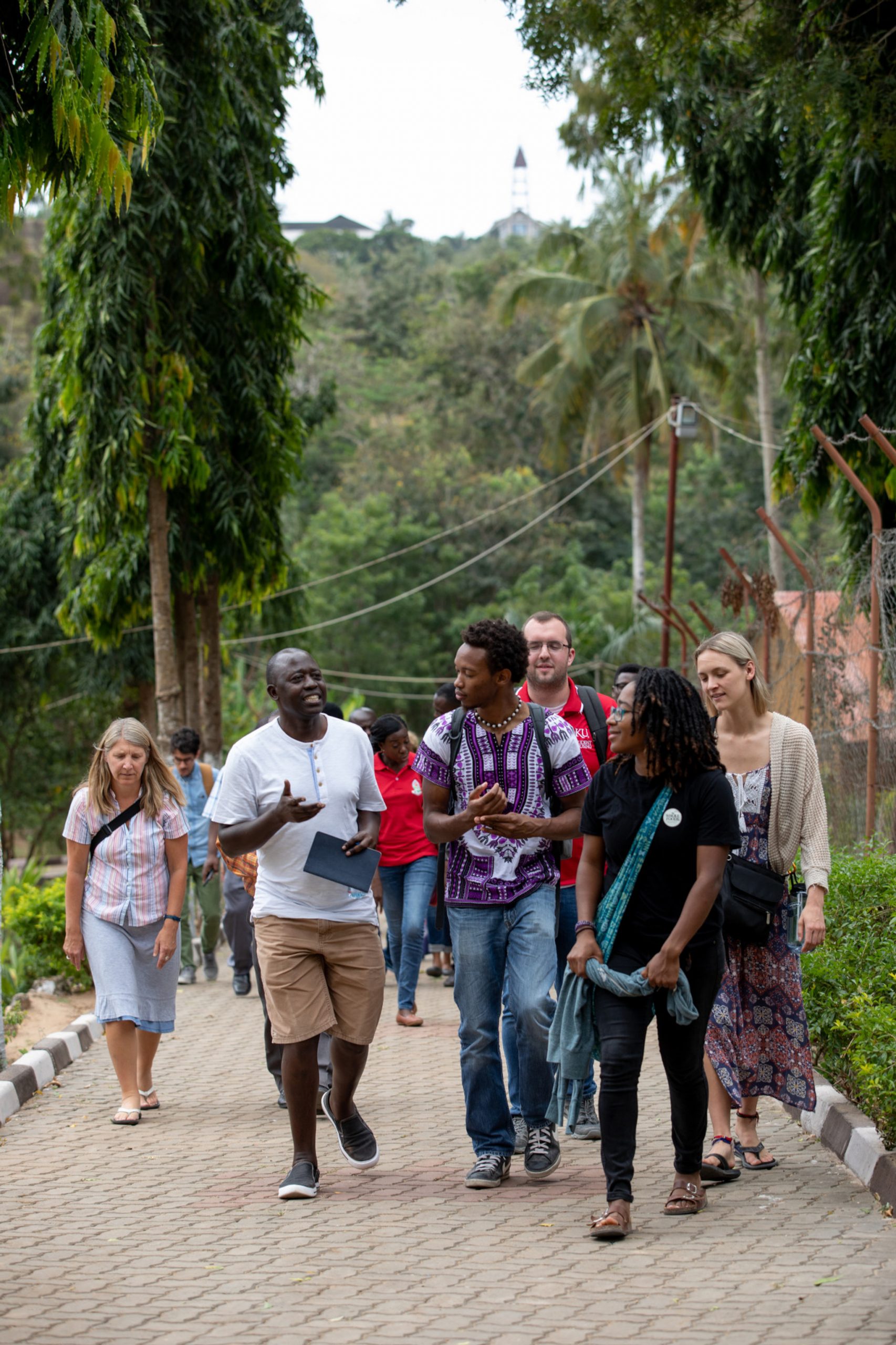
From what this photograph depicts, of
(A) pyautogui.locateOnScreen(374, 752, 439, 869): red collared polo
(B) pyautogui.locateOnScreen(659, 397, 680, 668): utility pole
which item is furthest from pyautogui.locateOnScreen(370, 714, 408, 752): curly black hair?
(B) pyautogui.locateOnScreen(659, 397, 680, 668): utility pole

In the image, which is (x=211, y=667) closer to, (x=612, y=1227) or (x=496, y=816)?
(x=496, y=816)

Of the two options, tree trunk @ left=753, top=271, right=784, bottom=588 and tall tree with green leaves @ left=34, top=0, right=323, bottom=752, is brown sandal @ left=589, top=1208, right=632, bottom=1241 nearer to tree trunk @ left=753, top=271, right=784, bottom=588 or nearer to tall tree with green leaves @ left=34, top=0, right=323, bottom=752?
tall tree with green leaves @ left=34, top=0, right=323, bottom=752

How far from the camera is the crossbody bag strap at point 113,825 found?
23.8 feet

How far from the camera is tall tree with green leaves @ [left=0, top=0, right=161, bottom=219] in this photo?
5.36 meters

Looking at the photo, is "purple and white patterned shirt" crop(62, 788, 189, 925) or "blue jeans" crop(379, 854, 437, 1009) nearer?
"purple and white patterned shirt" crop(62, 788, 189, 925)

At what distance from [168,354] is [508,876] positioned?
34.7 feet

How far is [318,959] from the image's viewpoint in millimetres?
5734

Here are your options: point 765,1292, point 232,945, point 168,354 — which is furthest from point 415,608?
point 765,1292

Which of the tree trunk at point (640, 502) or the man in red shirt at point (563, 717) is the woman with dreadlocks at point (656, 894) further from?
the tree trunk at point (640, 502)

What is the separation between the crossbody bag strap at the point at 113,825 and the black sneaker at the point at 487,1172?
8.31ft

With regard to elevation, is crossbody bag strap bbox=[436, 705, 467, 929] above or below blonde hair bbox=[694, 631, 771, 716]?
below

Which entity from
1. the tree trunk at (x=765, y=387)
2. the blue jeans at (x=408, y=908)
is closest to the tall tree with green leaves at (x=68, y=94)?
the blue jeans at (x=408, y=908)

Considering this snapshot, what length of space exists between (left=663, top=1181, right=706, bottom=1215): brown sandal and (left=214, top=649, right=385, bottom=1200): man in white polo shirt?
4.17 feet

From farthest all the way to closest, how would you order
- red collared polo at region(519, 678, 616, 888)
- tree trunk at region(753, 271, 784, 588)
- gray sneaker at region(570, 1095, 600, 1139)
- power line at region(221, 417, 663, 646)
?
1. power line at region(221, 417, 663, 646)
2. tree trunk at region(753, 271, 784, 588)
3. gray sneaker at region(570, 1095, 600, 1139)
4. red collared polo at region(519, 678, 616, 888)
